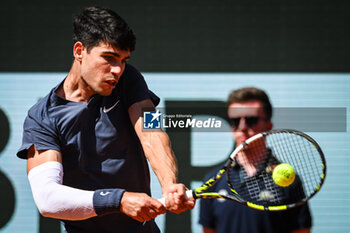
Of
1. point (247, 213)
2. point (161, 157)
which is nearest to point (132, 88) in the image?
point (161, 157)

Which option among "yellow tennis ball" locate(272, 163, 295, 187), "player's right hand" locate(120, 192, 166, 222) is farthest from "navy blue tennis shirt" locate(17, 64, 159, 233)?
"yellow tennis ball" locate(272, 163, 295, 187)

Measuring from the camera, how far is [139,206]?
216cm

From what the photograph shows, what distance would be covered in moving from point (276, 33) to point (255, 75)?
437 mm

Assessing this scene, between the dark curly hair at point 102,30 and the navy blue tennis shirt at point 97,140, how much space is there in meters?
0.24

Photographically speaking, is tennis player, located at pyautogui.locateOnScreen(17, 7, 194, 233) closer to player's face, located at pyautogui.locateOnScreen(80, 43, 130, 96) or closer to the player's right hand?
player's face, located at pyautogui.locateOnScreen(80, 43, 130, 96)

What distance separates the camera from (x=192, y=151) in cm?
476

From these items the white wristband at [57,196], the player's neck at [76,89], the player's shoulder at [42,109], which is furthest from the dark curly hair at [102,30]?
the white wristband at [57,196]

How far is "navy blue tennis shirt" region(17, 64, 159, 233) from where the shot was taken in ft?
8.29

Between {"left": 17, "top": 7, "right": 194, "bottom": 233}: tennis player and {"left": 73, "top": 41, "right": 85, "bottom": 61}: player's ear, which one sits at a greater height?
{"left": 73, "top": 41, "right": 85, "bottom": 61}: player's ear

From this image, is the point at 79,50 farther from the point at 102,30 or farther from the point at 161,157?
the point at 161,157

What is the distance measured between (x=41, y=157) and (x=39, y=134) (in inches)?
4.8

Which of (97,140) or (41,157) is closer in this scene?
(41,157)

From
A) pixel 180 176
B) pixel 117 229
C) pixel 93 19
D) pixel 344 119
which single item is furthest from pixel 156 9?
pixel 117 229

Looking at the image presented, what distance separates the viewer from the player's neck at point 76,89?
2.58 meters
